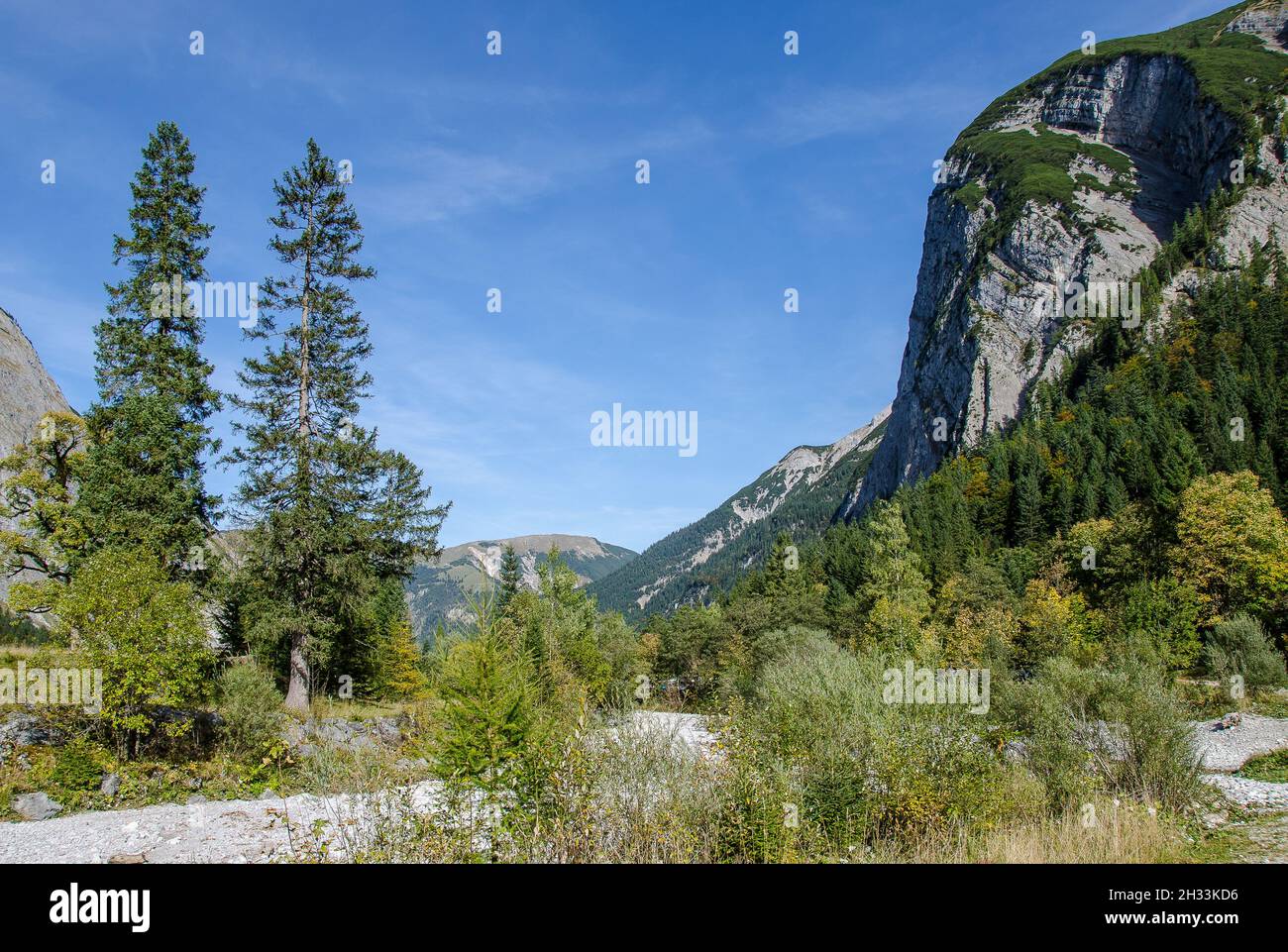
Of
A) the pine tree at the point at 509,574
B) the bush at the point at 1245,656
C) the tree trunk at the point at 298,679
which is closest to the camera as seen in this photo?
the tree trunk at the point at 298,679

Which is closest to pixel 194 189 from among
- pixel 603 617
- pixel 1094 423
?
pixel 603 617

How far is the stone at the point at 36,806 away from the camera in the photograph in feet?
49.3

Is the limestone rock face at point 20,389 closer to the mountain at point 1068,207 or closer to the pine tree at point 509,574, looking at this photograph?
the pine tree at point 509,574

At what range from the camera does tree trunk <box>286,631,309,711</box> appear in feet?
79.4

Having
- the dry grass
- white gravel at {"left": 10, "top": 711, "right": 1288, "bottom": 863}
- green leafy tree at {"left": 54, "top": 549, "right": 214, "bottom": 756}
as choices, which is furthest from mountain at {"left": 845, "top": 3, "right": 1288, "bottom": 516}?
green leafy tree at {"left": 54, "top": 549, "right": 214, "bottom": 756}

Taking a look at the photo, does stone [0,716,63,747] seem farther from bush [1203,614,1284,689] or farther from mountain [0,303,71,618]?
bush [1203,614,1284,689]

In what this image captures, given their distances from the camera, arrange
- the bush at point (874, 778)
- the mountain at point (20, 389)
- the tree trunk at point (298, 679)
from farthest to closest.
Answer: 1. the mountain at point (20, 389)
2. the tree trunk at point (298, 679)
3. the bush at point (874, 778)

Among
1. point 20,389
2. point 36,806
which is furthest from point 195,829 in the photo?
point 20,389

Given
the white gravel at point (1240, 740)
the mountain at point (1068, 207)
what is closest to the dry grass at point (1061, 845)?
the white gravel at point (1240, 740)

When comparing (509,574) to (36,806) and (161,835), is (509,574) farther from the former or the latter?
(161,835)

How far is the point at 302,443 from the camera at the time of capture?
85.0 ft

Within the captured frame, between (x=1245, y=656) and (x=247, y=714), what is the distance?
149 feet

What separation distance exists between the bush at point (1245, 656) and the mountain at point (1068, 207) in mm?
93285

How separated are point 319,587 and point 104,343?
11819 mm
